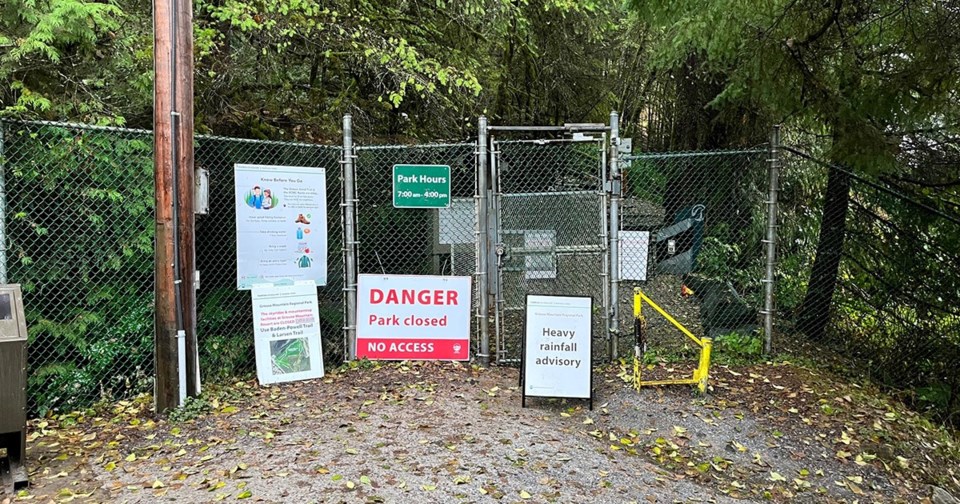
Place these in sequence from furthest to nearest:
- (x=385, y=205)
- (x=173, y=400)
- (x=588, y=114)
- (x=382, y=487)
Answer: (x=588, y=114) < (x=385, y=205) < (x=173, y=400) < (x=382, y=487)

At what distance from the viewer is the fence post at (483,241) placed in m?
6.32

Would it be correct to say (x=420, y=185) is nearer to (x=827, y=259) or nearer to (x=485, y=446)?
A: (x=485, y=446)

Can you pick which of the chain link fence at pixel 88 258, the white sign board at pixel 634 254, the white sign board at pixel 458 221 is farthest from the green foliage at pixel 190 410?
the white sign board at pixel 634 254

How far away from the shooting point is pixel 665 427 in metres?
5.21

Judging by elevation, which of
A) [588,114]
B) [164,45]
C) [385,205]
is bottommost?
[385,205]

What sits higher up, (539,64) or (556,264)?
(539,64)

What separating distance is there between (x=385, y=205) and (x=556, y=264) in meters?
1.99

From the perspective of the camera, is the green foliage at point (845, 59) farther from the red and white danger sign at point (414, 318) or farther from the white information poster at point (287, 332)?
the white information poster at point (287, 332)

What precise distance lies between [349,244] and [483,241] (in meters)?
1.32

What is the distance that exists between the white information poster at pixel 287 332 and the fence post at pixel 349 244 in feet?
1.17

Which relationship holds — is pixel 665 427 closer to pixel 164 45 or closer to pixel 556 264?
pixel 556 264

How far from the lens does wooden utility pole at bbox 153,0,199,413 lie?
4977 millimetres

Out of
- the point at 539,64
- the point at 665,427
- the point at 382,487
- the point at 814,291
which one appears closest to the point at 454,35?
the point at 539,64

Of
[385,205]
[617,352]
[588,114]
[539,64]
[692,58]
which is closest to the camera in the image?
[617,352]
